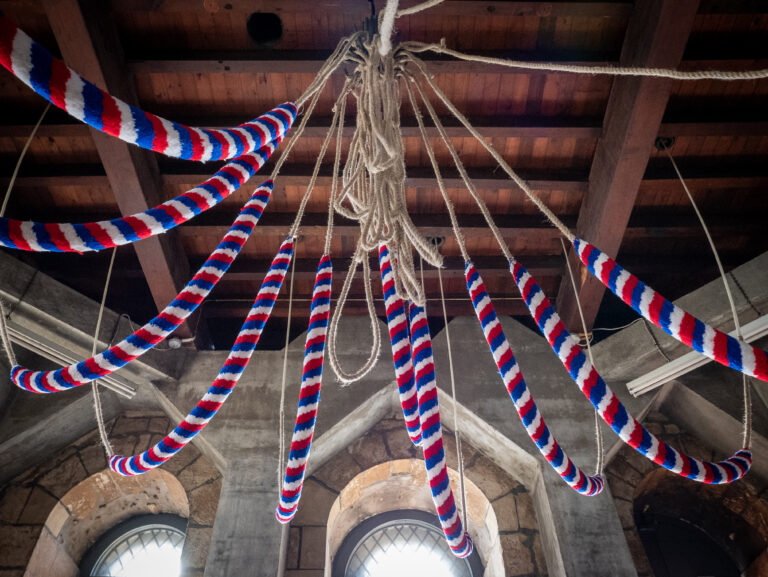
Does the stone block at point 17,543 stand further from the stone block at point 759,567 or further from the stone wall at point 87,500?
the stone block at point 759,567

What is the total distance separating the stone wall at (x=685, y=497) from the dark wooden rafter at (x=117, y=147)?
3.68 m

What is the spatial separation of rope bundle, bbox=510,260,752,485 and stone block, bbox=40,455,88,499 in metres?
3.79

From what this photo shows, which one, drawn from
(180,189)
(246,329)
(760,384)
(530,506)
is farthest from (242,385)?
(760,384)

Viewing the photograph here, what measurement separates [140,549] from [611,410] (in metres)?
4.00

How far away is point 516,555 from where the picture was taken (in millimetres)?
3590

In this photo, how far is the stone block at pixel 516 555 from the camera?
351cm

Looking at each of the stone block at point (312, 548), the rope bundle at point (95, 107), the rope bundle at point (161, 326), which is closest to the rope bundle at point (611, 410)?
Result: the rope bundle at point (161, 326)

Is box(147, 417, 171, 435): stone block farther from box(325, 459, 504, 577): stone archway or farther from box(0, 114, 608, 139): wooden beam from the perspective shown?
box(0, 114, 608, 139): wooden beam

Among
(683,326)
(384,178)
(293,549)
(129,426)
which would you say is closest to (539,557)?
(293,549)

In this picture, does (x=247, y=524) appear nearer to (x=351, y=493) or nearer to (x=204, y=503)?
(x=204, y=503)

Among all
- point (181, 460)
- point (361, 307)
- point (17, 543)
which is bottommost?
point (17, 543)

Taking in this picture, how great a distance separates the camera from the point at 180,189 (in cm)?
381

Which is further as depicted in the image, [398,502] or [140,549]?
[398,502]

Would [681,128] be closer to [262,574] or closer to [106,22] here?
[106,22]
